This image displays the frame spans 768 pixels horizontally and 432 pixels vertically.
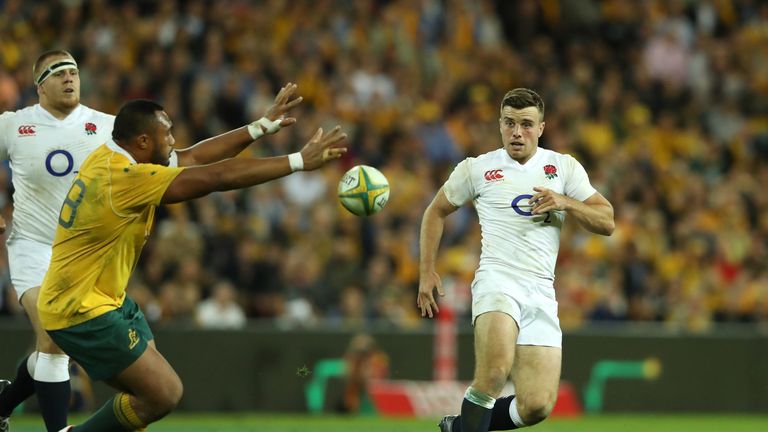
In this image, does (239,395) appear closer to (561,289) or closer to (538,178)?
(561,289)

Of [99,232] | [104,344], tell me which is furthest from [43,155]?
[104,344]

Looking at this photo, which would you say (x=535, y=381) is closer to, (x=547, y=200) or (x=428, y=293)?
(x=428, y=293)

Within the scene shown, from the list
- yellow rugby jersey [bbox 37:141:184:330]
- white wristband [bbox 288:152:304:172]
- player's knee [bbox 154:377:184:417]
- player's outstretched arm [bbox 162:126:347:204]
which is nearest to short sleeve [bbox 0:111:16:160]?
yellow rugby jersey [bbox 37:141:184:330]

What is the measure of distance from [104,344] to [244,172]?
4.29ft

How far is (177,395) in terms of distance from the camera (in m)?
7.80

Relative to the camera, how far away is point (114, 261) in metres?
7.89

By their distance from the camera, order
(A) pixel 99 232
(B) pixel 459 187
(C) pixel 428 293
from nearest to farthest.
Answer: (A) pixel 99 232, (C) pixel 428 293, (B) pixel 459 187

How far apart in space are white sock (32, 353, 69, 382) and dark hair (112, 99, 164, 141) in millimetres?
1910

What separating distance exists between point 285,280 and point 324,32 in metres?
4.43

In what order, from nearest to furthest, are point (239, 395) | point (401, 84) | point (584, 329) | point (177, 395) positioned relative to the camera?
point (177, 395), point (239, 395), point (584, 329), point (401, 84)

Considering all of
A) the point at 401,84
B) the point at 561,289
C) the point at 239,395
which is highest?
the point at 401,84

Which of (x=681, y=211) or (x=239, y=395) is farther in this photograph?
(x=681, y=211)

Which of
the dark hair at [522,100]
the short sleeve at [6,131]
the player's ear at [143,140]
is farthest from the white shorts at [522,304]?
the short sleeve at [6,131]

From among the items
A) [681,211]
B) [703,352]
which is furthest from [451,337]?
[681,211]
